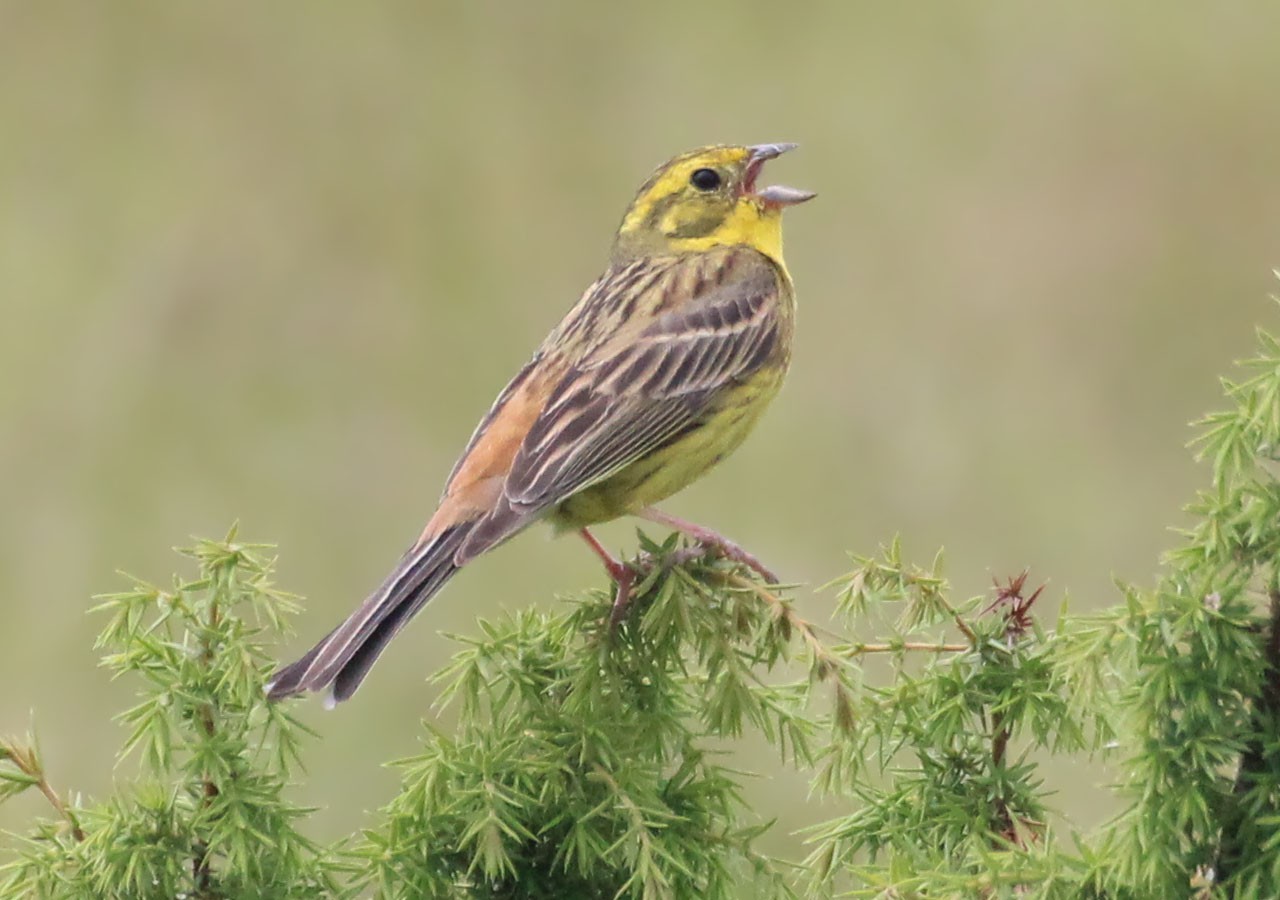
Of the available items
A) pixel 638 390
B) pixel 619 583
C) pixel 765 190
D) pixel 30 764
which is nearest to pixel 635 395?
pixel 638 390

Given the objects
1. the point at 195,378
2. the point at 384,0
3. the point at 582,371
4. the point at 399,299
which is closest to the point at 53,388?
the point at 195,378

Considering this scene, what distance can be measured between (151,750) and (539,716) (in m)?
0.57

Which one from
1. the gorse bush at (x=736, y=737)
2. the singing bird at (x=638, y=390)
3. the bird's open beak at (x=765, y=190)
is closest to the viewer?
the gorse bush at (x=736, y=737)

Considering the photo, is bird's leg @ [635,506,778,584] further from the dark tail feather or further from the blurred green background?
the blurred green background

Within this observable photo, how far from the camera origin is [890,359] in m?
8.73

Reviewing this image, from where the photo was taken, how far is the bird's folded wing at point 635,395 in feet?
14.2

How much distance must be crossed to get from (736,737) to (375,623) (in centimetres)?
105

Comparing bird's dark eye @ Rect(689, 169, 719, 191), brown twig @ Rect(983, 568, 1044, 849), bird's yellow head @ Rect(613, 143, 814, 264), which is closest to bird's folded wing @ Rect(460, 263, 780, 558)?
bird's yellow head @ Rect(613, 143, 814, 264)

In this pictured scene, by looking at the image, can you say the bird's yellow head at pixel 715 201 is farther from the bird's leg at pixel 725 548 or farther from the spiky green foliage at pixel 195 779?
the spiky green foliage at pixel 195 779

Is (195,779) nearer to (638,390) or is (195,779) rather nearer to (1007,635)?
(1007,635)

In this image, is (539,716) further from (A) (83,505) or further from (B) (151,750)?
(A) (83,505)

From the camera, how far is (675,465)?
186 inches

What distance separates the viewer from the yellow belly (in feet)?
15.2

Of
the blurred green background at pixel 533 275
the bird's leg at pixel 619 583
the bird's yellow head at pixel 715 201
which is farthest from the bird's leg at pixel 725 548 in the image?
the blurred green background at pixel 533 275
